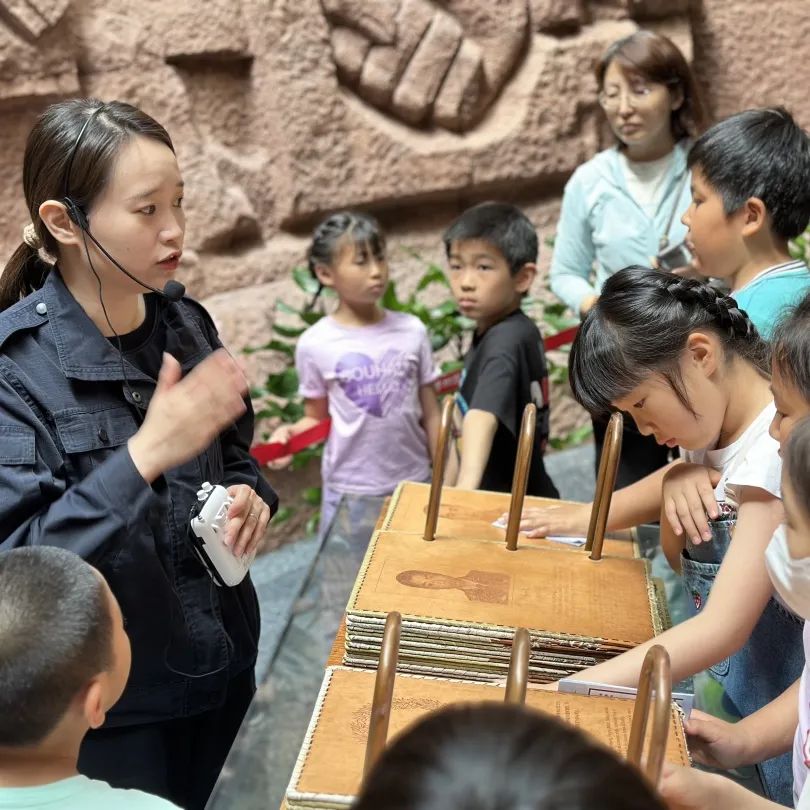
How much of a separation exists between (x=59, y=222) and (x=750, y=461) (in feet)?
3.52

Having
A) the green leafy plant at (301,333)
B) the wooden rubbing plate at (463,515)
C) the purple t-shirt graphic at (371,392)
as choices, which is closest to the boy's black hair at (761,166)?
the wooden rubbing plate at (463,515)

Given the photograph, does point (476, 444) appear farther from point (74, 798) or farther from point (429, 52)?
point (429, 52)

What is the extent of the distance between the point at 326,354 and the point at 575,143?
2.18 metres

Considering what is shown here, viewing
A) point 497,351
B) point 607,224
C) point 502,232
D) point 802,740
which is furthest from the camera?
point 607,224

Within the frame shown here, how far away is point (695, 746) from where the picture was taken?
50.3 inches

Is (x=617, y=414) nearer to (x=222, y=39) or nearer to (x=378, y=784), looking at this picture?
(x=378, y=784)

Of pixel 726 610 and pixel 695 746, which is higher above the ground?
pixel 726 610

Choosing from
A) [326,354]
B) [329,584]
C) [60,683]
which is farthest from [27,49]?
[60,683]

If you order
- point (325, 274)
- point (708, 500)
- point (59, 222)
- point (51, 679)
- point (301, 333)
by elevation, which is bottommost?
point (301, 333)

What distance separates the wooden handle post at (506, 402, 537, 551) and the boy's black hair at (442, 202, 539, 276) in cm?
115

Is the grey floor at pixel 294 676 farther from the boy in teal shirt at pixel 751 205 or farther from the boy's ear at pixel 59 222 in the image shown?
the boy's ear at pixel 59 222

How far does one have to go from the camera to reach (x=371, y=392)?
2820mm

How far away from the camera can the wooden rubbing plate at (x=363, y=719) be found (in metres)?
1.05

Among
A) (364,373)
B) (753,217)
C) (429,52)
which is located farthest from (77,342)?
(429,52)
